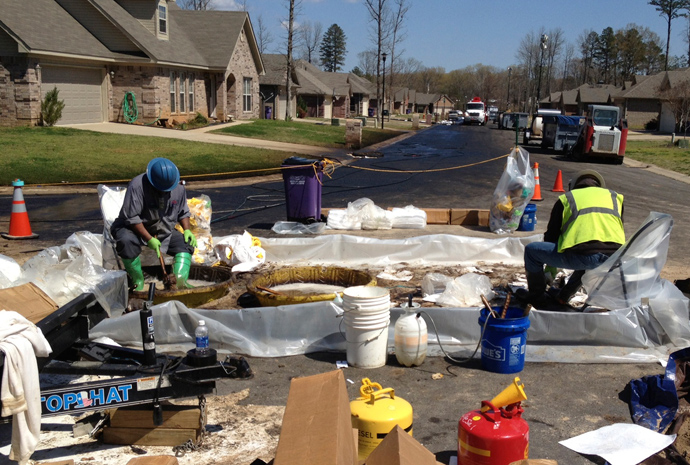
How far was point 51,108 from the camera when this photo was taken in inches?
943

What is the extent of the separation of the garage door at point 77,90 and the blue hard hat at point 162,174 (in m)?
20.4

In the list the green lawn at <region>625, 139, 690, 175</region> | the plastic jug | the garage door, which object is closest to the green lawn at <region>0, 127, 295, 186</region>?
the garage door

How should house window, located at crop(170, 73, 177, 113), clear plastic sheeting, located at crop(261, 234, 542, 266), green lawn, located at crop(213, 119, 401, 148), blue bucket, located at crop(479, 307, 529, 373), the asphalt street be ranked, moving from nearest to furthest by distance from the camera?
the asphalt street, blue bucket, located at crop(479, 307, 529, 373), clear plastic sheeting, located at crop(261, 234, 542, 266), green lawn, located at crop(213, 119, 401, 148), house window, located at crop(170, 73, 177, 113)

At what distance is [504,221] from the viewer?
1027 centimetres

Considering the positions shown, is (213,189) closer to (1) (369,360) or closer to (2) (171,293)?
(2) (171,293)

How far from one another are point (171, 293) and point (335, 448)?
3826 millimetres

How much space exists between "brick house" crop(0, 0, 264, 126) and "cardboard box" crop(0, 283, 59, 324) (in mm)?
20392

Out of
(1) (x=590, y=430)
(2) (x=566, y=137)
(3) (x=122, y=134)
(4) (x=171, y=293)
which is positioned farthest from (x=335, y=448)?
(2) (x=566, y=137)

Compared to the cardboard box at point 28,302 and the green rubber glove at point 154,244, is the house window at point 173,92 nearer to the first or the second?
the green rubber glove at point 154,244

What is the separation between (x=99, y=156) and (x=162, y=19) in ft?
52.3

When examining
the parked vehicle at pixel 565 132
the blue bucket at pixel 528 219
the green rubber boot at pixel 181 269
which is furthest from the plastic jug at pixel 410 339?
the parked vehicle at pixel 565 132

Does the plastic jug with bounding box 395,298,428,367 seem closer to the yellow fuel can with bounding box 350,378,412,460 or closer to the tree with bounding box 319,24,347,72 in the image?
the yellow fuel can with bounding box 350,378,412,460

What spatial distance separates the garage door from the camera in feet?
81.5

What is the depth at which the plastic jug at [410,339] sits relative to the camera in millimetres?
5180
